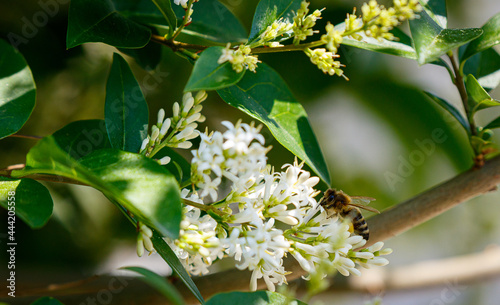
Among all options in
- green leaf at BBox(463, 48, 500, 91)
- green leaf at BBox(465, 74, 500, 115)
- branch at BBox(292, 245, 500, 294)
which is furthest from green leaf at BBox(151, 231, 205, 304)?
branch at BBox(292, 245, 500, 294)

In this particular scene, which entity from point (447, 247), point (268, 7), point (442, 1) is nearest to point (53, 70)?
point (268, 7)

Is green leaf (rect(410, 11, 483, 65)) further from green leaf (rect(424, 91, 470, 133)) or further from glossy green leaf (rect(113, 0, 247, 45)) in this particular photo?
glossy green leaf (rect(113, 0, 247, 45))

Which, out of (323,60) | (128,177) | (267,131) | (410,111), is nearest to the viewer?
(128,177)

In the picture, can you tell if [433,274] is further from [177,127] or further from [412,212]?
[177,127]

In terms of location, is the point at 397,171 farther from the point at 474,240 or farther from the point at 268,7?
the point at 268,7

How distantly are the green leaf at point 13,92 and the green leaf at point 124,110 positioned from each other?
107 mm

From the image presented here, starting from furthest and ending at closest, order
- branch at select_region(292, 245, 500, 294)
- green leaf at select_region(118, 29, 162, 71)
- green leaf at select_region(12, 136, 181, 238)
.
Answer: branch at select_region(292, 245, 500, 294)
green leaf at select_region(118, 29, 162, 71)
green leaf at select_region(12, 136, 181, 238)

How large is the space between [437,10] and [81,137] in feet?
1.93

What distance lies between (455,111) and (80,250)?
3.31ft

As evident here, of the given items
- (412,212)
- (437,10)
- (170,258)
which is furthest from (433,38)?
(170,258)

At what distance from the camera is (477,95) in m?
0.73

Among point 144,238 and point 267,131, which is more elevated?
point 144,238

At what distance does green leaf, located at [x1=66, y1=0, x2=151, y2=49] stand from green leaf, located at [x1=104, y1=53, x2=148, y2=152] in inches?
1.4

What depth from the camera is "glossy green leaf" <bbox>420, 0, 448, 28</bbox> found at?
74 centimetres
